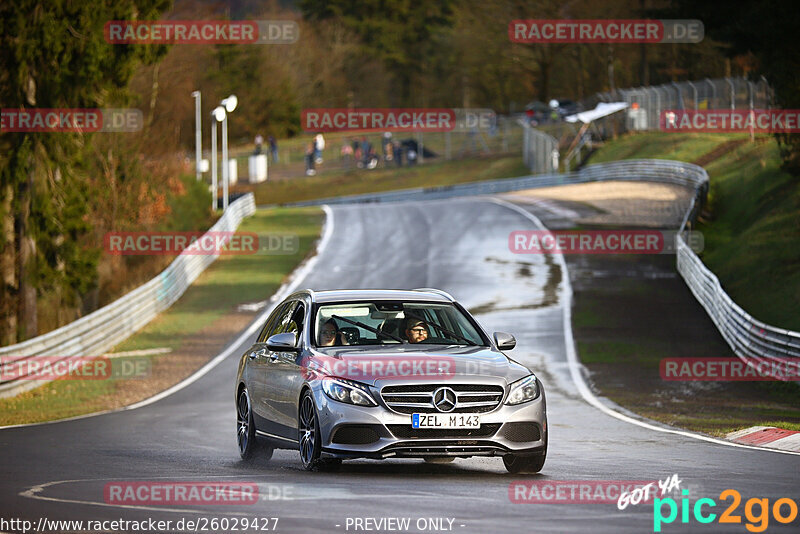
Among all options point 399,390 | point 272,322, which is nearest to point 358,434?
point 399,390

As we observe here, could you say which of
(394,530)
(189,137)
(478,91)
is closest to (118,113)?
(394,530)

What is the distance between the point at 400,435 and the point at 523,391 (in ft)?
3.63

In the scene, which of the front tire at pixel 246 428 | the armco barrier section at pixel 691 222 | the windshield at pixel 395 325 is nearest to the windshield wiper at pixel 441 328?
the windshield at pixel 395 325

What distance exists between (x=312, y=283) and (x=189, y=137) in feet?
172

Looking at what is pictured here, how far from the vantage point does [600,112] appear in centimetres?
7869

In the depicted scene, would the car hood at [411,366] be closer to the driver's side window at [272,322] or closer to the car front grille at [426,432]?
the car front grille at [426,432]

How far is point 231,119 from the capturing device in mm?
111938

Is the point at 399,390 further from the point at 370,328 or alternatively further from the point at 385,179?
the point at 385,179

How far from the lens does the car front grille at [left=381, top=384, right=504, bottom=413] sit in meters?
10.5

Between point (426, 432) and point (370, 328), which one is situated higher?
point (370, 328)

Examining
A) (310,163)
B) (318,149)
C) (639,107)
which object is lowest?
(310,163)

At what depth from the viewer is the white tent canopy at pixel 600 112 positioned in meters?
77.1

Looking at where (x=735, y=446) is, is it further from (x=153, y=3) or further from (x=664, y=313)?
(x=153, y=3)

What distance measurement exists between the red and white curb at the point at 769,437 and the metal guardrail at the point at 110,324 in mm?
13189
